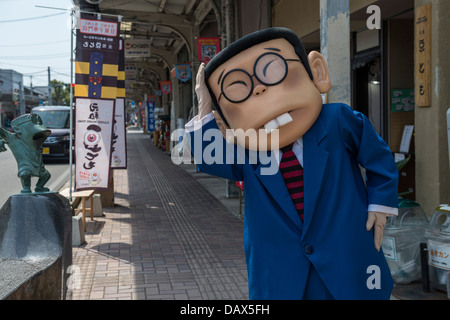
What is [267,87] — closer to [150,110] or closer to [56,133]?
[56,133]

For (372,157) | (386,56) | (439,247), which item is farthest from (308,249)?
(386,56)

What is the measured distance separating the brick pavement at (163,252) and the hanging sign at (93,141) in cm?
85

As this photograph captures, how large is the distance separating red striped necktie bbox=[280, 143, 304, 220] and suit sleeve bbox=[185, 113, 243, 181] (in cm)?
26

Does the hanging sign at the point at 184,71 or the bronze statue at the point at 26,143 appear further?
the hanging sign at the point at 184,71

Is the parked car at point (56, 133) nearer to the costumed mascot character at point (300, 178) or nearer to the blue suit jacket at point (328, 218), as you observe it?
the costumed mascot character at point (300, 178)

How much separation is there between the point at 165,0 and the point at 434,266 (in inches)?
492

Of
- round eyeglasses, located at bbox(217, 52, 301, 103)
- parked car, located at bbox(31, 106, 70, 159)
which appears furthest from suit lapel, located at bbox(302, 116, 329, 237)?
parked car, located at bbox(31, 106, 70, 159)

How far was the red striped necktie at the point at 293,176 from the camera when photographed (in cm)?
239

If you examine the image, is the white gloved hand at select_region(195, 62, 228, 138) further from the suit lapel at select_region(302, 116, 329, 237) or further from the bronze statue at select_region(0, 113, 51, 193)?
the bronze statue at select_region(0, 113, 51, 193)

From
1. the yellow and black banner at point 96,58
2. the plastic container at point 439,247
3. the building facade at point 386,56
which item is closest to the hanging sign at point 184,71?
the building facade at point 386,56

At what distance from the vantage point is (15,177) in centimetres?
1269

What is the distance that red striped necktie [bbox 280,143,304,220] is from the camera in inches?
94.0

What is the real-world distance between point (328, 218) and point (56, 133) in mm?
16463

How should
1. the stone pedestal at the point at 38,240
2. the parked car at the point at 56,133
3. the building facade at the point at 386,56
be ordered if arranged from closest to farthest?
1. the building facade at the point at 386,56
2. the stone pedestal at the point at 38,240
3. the parked car at the point at 56,133
